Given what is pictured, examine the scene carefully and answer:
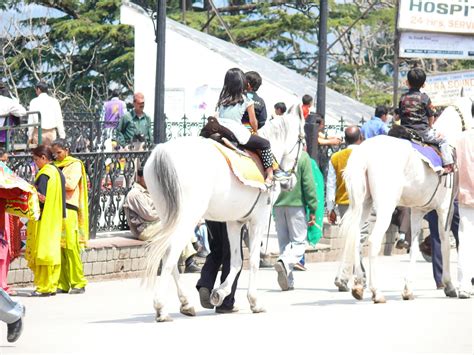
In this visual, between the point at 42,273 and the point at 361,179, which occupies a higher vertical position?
the point at 361,179

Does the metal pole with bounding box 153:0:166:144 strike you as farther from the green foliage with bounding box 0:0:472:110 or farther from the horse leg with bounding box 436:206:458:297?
the green foliage with bounding box 0:0:472:110

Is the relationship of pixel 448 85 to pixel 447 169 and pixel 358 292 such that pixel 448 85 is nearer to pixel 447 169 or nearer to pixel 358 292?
pixel 447 169

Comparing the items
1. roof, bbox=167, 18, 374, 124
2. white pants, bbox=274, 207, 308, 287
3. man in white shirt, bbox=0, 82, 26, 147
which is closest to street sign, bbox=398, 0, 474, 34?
roof, bbox=167, 18, 374, 124

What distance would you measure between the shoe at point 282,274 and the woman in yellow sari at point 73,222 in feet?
6.98

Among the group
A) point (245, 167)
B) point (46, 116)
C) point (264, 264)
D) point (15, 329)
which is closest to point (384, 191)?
point (245, 167)

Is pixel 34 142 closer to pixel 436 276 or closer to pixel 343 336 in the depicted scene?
pixel 436 276

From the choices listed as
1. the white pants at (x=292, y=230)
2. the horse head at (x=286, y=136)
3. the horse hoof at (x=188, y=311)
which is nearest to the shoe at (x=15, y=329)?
the horse hoof at (x=188, y=311)

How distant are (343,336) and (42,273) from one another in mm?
4946

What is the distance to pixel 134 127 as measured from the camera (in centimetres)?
2258

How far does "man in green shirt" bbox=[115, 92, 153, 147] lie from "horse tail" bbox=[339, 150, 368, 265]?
26.4 ft

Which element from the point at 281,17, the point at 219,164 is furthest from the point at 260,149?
the point at 281,17

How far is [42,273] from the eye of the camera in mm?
15773

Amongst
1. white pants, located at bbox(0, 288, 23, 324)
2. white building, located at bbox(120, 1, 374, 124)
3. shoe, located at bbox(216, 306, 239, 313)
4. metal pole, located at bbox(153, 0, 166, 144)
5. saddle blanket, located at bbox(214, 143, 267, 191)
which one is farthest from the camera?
white building, located at bbox(120, 1, 374, 124)

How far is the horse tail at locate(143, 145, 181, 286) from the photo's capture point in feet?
41.9
